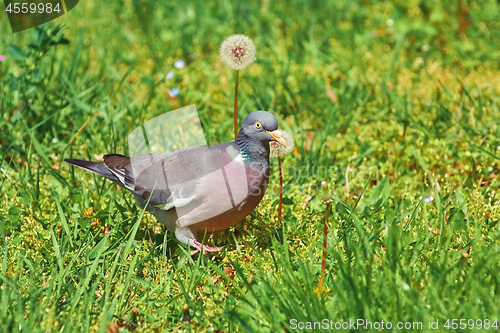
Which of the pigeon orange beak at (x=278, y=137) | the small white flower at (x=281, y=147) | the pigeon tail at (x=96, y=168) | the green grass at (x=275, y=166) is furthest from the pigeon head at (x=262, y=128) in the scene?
the pigeon tail at (x=96, y=168)

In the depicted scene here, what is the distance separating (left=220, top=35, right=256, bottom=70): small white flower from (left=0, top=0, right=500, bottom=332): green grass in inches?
38.8

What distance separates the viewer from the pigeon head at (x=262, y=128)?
318 cm

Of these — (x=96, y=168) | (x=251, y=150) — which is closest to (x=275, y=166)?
(x=251, y=150)

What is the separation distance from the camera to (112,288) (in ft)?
10.1

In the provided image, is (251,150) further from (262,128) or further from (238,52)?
(238,52)

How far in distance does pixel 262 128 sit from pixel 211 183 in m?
0.47

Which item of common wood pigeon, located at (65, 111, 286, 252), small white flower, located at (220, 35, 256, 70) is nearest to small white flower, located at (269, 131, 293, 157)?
common wood pigeon, located at (65, 111, 286, 252)

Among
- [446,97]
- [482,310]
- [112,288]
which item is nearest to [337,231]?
[482,310]

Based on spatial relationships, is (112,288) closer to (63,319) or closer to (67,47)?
(63,319)

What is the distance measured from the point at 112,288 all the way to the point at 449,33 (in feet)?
16.4

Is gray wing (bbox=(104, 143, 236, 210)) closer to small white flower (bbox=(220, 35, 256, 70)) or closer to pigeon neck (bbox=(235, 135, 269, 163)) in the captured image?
pigeon neck (bbox=(235, 135, 269, 163))

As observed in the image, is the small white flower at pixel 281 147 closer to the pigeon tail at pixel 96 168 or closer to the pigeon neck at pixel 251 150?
the pigeon neck at pixel 251 150

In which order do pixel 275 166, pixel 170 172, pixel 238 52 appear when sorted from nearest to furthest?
1. pixel 170 172
2. pixel 238 52
3. pixel 275 166

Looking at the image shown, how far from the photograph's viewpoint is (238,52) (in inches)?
140
